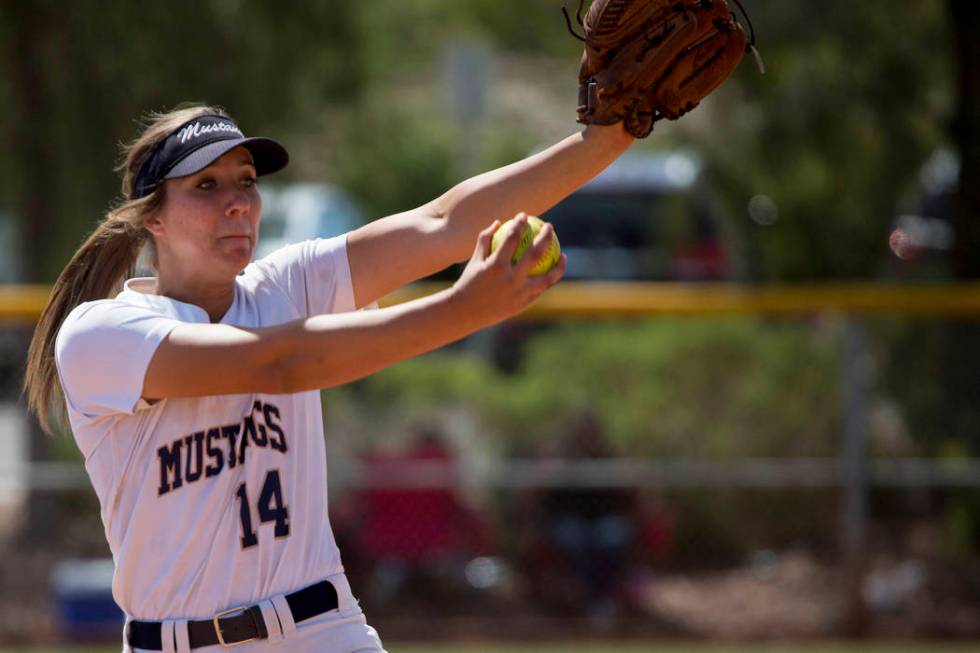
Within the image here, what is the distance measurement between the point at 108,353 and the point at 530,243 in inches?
32.4

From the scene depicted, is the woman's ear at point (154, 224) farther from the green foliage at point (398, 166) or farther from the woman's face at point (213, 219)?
the green foliage at point (398, 166)

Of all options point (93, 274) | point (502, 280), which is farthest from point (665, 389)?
point (502, 280)

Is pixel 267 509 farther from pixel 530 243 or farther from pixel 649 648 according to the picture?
pixel 649 648

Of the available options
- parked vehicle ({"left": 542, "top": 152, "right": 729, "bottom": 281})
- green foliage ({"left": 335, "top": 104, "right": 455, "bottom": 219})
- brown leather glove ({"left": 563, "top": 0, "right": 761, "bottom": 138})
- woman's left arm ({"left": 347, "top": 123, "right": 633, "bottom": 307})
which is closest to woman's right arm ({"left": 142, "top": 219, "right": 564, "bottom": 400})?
woman's left arm ({"left": 347, "top": 123, "right": 633, "bottom": 307})

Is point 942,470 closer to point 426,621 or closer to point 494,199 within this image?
point 426,621

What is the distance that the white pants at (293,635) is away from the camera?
8.76 feet

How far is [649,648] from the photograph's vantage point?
6.90 meters

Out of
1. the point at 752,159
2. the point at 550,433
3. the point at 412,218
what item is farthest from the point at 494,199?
the point at 752,159

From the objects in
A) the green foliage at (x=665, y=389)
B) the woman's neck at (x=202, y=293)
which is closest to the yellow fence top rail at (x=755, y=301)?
the green foliage at (x=665, y=389)

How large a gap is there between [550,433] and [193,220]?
471 centimetres

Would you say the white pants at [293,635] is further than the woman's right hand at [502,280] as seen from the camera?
Yes

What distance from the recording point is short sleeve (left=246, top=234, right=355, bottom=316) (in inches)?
118

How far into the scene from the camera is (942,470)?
23.3 ft

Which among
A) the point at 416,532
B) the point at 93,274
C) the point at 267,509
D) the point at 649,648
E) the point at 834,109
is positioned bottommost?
the point at 649,648
